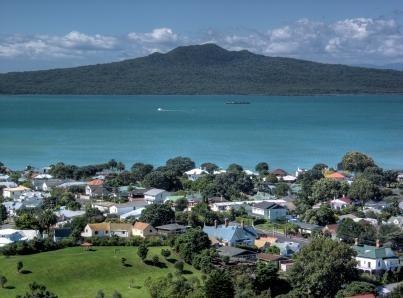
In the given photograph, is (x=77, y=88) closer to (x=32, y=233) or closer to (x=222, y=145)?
(x=222, y=145)

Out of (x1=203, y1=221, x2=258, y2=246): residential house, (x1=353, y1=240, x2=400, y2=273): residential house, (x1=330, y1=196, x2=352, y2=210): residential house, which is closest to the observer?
(x1=353, y1=240, x2=400, y2=273): residential house

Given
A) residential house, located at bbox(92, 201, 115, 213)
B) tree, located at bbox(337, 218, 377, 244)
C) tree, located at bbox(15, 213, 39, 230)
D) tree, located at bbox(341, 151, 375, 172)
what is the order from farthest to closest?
1. tree, located at bbox(341, 151, 375, 172)
2. residential house, located at bbox(92, 201, 115, 213)
3. tree, located at bbox(15, 213, 39, 230)
4. tree, located at bbox(337, 218, 377, 244)

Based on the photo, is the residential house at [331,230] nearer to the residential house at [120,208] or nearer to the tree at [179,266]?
the tree at [179,266]

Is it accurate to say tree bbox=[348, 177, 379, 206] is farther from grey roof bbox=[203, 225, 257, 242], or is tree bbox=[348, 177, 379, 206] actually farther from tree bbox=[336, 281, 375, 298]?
tree bbox=[336, 281, 375, 298]

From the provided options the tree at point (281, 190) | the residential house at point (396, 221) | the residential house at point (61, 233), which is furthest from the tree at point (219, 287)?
the tree at point (281, 190)

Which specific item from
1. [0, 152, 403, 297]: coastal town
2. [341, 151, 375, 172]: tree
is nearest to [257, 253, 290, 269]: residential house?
[0, 152, 403, 297]: coastal town

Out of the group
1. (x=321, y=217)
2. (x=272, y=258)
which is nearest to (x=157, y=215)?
(x=272, y=258)
